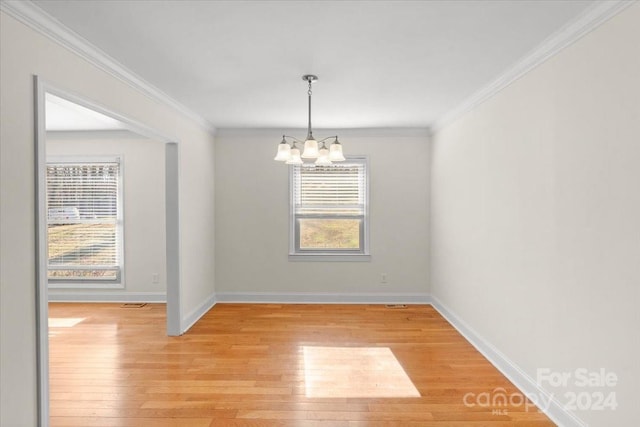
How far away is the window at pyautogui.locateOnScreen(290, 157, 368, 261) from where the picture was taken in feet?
17.3

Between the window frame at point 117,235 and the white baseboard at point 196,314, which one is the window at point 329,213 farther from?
the window frame at point 117,235

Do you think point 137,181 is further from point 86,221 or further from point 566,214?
point 566,214

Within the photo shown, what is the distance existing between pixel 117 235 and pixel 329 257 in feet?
10.2

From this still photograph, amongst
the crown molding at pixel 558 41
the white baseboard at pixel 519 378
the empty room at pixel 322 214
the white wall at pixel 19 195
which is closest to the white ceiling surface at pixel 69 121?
the empty room at pixel 322 214

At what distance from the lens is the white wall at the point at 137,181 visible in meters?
5.30

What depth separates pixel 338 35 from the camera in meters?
2.32

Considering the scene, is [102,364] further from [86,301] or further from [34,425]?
[86,301]

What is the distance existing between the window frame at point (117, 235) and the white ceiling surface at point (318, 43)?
7.52ft

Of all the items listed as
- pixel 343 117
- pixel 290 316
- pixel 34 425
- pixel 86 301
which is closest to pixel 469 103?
pixel 343 117

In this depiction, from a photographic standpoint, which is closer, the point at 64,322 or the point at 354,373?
the point at 354,373

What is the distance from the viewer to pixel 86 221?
5.34m

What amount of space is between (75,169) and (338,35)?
4.79m

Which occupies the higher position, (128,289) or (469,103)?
(469,103)

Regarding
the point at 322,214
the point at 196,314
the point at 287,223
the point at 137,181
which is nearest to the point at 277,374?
the point at 196,314
